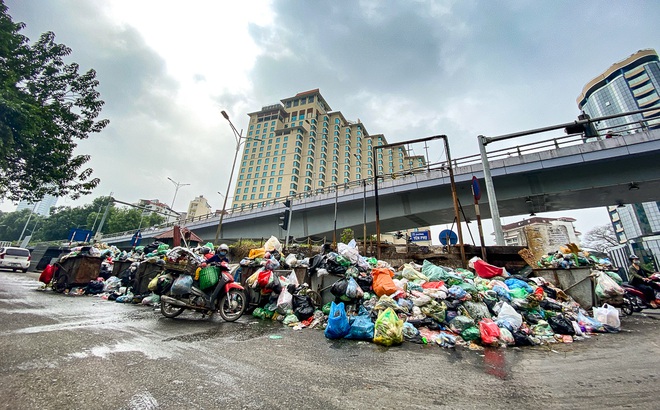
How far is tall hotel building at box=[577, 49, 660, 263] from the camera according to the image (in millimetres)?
47594

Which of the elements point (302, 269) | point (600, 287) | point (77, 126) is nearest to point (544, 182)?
point (600, 287)

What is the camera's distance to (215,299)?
5.30 meters

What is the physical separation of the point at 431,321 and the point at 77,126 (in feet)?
59.3

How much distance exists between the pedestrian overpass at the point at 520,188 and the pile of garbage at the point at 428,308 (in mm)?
9686

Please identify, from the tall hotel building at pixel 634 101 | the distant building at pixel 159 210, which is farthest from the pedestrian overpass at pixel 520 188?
the tall hotel building at pixel 634 101

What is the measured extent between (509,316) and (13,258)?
87.0 feet

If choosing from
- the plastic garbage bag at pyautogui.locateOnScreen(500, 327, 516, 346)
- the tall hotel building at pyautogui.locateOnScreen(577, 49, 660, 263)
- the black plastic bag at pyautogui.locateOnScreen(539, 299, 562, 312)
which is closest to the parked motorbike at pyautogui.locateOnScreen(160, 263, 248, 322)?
the plastic garbage bag at pyautogui.locateOnScreen(500, 327, 516, 346)

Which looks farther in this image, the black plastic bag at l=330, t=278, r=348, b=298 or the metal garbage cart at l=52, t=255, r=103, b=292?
the metal garbage cart at l=52, t=255, r=103, b=292

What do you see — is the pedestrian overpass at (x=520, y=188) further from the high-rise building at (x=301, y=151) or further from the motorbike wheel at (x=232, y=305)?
the high-rise building at (x=301, y=151)

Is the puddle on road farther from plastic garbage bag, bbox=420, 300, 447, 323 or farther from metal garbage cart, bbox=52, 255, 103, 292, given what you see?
metal garbage cart, bbox=52, 255, 103, 292

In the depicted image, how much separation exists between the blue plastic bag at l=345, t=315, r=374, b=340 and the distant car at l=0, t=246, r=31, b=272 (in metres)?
24.0

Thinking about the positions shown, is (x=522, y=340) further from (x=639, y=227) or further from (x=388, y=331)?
(x=639, y=227)

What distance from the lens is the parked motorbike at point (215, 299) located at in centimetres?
522

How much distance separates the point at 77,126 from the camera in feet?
42.0
